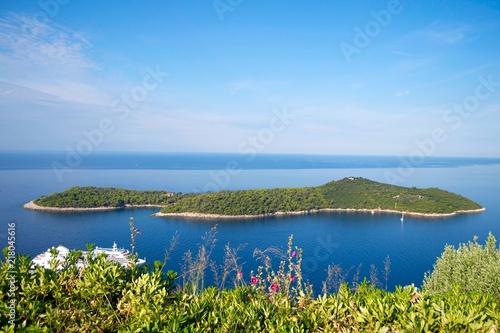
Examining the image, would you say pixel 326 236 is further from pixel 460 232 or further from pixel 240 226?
pixel 460 232

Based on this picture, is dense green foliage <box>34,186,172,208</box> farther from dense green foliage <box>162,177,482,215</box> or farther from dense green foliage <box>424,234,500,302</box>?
dense green foliage <box>424,234,500,302</box>

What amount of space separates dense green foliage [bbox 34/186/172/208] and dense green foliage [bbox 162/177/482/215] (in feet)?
14.0

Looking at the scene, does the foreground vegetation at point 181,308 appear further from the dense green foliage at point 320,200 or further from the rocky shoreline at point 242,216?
the dense green foliage at point 320,200

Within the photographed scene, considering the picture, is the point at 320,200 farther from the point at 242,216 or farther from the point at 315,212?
the point at 242,216

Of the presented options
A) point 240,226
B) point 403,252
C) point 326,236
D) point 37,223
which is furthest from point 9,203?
point 403,252

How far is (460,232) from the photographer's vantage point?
121 ft

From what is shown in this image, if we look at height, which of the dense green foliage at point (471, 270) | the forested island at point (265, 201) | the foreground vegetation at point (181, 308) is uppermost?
the foreground vegetation at point (181, 308)

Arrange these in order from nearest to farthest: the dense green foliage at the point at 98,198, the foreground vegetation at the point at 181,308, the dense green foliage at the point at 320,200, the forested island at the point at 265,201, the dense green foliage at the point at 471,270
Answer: the foreground vegetation at the point at 181,308 → the dense green foliage at the point at 471,270 → the forested island at the point at 265,201 → the dense green foliage at the point at 320,200 → the dense green foliage at the point at 98,198

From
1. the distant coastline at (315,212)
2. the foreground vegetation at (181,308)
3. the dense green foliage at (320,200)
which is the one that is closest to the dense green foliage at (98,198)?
the dense green foliage at (320,200)

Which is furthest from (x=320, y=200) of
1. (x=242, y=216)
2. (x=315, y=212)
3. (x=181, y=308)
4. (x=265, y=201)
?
(x=181, y=308)

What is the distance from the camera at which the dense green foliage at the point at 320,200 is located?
43.2m

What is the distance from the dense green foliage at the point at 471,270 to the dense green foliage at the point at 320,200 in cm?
3404

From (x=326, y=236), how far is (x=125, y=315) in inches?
1344

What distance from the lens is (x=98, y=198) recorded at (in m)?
45.9
